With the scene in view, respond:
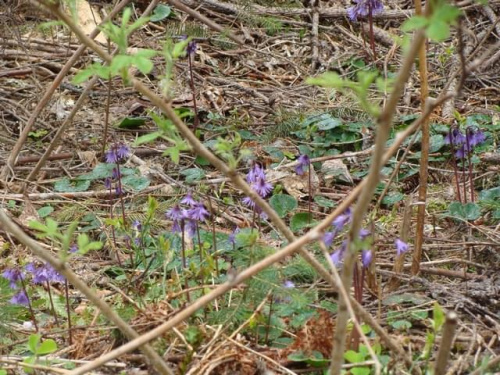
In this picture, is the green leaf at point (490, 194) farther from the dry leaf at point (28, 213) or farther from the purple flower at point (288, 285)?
the dry leaf at point (28, 213)

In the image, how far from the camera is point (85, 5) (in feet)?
19.7

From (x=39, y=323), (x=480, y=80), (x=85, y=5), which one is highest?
(x=85, y=5)

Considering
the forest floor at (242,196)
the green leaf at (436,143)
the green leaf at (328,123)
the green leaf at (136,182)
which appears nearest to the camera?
the forest floor at (242,196)

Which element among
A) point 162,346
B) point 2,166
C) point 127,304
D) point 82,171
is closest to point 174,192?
point 82,171

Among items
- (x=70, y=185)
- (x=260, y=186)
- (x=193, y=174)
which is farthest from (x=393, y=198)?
(x=70, y=185)

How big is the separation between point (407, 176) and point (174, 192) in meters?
1.22

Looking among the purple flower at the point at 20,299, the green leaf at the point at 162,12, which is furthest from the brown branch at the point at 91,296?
the green leaf at the point at 162,12

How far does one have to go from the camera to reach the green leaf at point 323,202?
3.80 meters

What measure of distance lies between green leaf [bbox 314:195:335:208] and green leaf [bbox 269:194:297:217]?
292 millimetres

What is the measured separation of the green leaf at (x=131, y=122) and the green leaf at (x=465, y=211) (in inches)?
84.0

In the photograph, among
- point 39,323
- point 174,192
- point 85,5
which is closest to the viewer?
point 39,323

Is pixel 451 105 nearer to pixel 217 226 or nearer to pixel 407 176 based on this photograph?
pixel 407 176

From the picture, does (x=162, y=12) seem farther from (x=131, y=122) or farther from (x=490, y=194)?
(x=490, y=194)

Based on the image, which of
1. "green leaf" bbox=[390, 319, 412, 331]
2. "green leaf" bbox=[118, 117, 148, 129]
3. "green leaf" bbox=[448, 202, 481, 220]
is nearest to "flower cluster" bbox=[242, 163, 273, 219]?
"green leaf" bbox=[390, 319, 412, 331]
